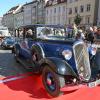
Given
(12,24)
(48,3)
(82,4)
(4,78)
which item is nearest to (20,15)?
(12,24)

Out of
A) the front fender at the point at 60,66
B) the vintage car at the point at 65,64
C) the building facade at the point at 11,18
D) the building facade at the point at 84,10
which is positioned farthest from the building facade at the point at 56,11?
the front fender at the point at 60,66

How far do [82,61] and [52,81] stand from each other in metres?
0.96

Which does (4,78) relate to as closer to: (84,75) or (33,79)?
(33,79)

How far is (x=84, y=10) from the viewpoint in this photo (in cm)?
5091

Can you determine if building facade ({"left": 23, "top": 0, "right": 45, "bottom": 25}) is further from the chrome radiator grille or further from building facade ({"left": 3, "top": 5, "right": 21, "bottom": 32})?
the chrome radiator grille

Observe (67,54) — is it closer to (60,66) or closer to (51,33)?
(60,66)

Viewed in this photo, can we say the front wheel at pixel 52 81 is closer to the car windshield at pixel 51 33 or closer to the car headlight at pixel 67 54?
the car headlight at pixel 67 54

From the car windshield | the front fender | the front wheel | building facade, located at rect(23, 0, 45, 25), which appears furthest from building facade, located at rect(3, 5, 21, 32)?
the front fender

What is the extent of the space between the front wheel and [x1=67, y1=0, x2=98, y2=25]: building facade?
4176 cm

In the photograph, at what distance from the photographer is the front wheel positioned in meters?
6.18

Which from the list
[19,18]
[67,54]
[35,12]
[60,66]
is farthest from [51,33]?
[19,18]

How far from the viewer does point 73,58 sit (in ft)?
21.7

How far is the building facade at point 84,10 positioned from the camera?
47812mm

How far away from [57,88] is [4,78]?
2.79 metres
